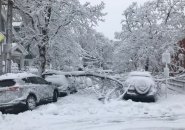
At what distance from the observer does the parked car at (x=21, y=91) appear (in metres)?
15.1

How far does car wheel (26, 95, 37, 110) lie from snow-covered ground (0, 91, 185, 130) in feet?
4.40

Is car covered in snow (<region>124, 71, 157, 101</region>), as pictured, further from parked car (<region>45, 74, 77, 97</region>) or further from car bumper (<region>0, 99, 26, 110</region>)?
car bumper (<region>0, 99, 26, 110</region>)

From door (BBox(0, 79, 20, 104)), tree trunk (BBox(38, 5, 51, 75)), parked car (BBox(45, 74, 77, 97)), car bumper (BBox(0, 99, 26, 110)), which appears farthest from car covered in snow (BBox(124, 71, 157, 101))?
tree trunk (BBox(38, 5, 51, 75))

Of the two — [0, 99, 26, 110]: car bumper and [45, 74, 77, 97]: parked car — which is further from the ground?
[45, 74, 77, 97]: parked car

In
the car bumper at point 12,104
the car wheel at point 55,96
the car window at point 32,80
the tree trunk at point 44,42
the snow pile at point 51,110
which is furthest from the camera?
the tree trunk at point 44,42

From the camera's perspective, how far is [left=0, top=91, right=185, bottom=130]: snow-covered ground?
11.6 metres

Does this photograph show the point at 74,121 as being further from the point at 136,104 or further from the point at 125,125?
the point at 136,104

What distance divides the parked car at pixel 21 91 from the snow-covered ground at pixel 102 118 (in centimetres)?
123

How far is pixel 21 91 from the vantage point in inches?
608

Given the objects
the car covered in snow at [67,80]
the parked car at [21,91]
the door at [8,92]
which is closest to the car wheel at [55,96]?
the parked car at [21,91]

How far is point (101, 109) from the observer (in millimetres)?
14805

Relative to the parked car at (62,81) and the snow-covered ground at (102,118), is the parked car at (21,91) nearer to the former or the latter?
the snow-covered ground at (102,118)

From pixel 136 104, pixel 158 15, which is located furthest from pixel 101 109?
pixel 158 15

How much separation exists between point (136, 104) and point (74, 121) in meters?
3.74
